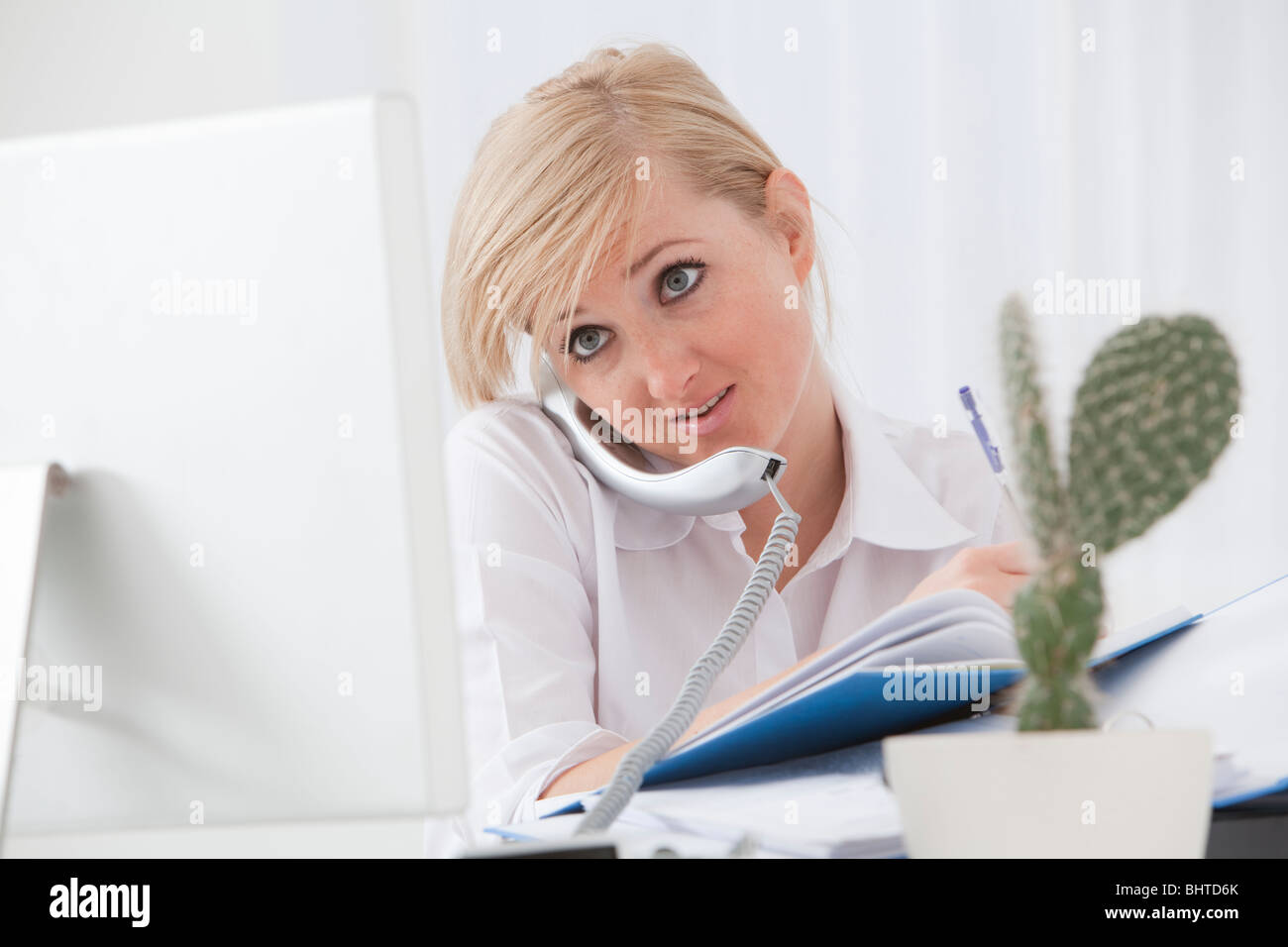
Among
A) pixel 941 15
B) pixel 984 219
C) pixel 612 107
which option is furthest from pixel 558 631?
pixel 941 15

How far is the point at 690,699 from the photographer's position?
678 millimetres

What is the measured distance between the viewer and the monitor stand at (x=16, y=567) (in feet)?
1.71

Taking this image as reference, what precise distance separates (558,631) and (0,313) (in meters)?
0.69

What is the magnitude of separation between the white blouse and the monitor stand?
515 millimetres

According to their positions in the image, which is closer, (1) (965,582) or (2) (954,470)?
(1) (965,582)

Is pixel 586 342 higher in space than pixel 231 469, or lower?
higher

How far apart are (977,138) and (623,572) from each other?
57.1 inches

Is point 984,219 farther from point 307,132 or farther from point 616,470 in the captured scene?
point 307,132

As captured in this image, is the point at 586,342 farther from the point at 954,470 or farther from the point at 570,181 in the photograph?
the point at 954,470

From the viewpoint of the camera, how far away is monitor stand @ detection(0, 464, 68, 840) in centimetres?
52

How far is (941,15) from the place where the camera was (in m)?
2.27

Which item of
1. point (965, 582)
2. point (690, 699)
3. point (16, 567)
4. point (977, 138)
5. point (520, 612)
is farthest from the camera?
point (977, 138)

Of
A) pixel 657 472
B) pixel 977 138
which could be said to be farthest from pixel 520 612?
pixel 977 138

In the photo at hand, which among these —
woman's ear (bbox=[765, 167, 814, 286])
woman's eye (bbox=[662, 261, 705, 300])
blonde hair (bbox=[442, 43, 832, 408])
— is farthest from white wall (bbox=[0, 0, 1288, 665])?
woman's eye (bbox=[662, 261, 705, 300])
